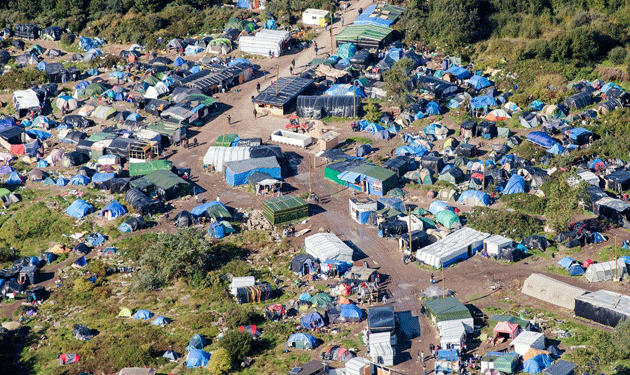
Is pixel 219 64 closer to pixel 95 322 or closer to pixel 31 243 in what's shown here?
pixel 31 243

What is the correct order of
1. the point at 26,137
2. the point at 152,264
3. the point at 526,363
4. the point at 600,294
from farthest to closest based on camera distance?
the point at 26,137
the point at 152,264
the point at 600,294
the point at 526,363

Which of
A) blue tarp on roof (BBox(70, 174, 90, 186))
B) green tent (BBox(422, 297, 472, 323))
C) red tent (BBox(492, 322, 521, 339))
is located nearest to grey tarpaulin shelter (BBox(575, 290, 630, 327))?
red tent (BBox(492, 322, 521, 339))

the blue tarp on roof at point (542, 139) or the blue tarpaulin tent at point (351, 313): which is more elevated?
the blue tarp on roof at point (542, 139)

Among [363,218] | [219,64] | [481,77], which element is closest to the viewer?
[363,218]

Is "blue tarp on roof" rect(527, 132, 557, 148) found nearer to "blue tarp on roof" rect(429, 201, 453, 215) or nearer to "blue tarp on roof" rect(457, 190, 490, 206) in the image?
"blue tarp on roof" rect(457, 190, 490, 206)

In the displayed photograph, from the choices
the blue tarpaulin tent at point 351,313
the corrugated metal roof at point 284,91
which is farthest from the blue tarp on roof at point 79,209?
the blue tarpaulin tent at point 351,313

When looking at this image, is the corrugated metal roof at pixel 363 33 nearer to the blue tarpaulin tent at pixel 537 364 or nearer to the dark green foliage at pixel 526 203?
the dark green foliage at pixel 526 203

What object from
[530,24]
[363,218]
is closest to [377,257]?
[363,218]
